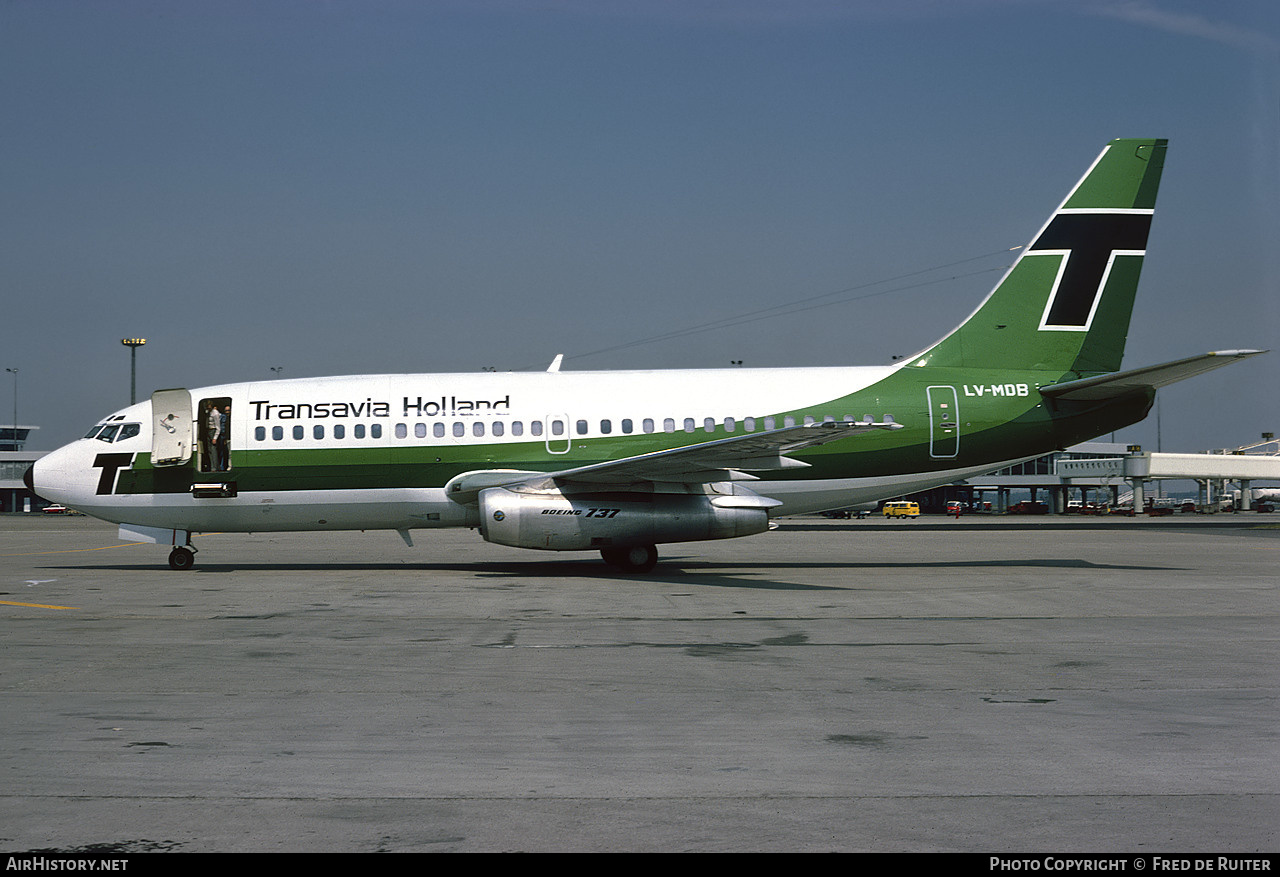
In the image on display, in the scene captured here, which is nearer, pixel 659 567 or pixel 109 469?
pixel 109 469

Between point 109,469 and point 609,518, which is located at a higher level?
point 109,469

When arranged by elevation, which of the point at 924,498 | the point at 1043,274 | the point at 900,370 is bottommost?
the point at 924,498

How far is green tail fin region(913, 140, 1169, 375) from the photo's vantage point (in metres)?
23.8

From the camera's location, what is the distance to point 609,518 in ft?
67.6

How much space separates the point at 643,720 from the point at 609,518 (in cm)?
1263

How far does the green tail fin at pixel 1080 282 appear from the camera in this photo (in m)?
23.8

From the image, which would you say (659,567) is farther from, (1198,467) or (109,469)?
(1198,467)

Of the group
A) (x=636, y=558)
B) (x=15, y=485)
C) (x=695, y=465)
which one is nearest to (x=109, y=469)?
(x=636, y=558)

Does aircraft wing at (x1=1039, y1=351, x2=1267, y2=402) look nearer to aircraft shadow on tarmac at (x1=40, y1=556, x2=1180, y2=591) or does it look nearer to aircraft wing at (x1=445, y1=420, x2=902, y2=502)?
aircraft shadow on tarmac at (x1=40, y1=556, x2=1180, y2=591)

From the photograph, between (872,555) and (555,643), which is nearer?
(555,643)

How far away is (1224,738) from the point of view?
7312mm

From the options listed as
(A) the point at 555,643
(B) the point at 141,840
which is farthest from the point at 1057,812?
(A) the point at 555,643
